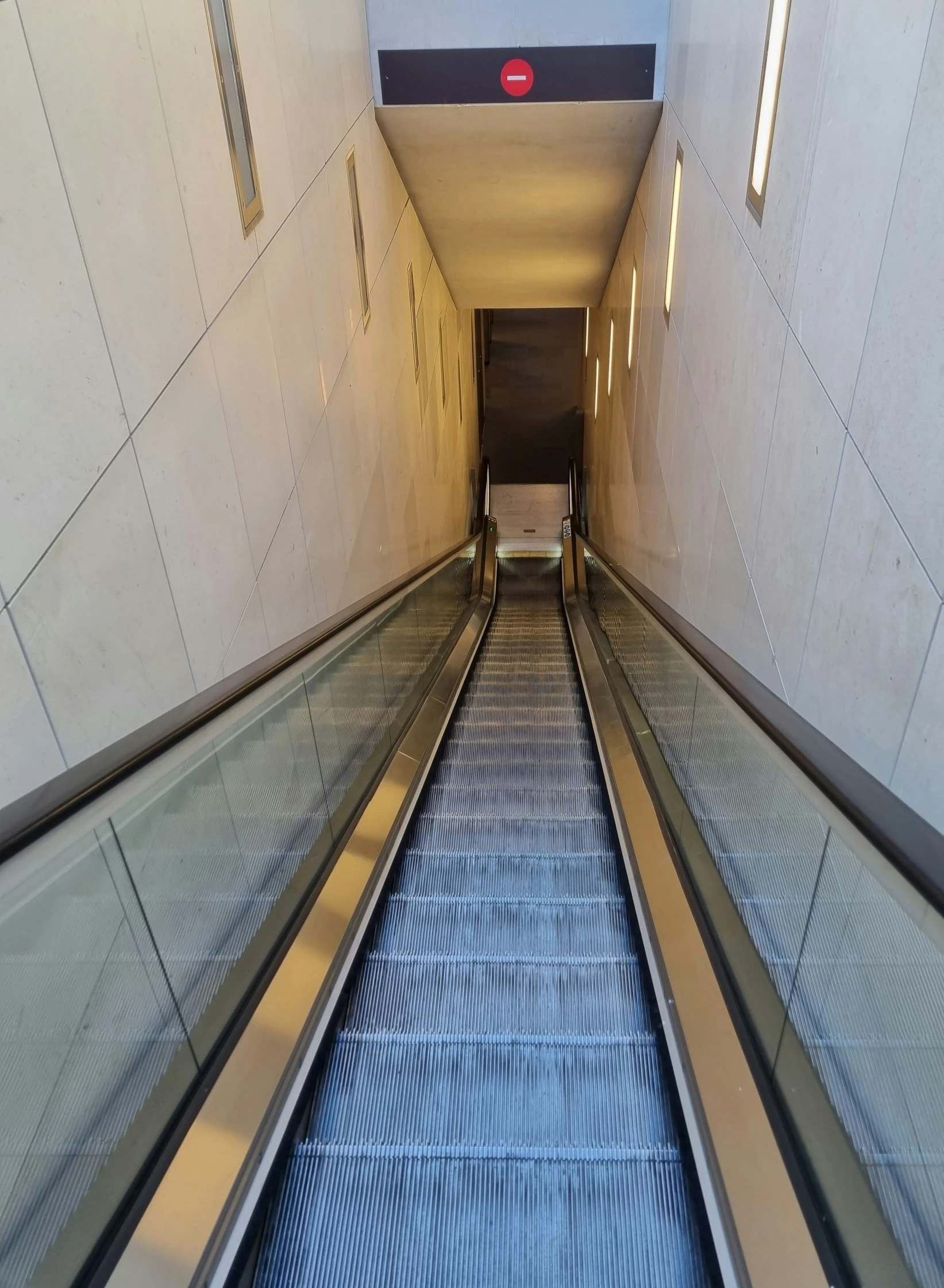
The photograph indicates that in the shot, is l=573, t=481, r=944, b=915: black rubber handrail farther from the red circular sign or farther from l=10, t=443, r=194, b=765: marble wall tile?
the red circular sign

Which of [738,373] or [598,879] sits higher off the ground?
[738,373]

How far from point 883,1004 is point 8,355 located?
2.59 meters

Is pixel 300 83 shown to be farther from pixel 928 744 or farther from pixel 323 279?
pixel 928 744

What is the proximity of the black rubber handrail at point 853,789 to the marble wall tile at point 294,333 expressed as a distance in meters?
2.90

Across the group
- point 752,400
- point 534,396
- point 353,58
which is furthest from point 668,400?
point 534,396

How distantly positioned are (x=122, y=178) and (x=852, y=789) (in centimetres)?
295

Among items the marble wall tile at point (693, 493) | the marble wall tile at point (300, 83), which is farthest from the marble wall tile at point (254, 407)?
the marble wall tile at point (693, 493)

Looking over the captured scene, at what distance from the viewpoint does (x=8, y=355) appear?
1.95m

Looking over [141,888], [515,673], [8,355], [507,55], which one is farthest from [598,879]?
[507,55]

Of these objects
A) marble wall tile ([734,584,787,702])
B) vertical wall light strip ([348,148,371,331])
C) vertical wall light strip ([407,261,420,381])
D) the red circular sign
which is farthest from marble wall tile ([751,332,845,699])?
vertical wall light strip ([407,261,420,381])

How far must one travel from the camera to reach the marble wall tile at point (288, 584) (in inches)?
148

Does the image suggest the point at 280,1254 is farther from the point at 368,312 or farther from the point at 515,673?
the point at 368,312

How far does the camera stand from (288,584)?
4.05m

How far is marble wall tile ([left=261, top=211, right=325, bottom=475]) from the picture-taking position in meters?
3.89
